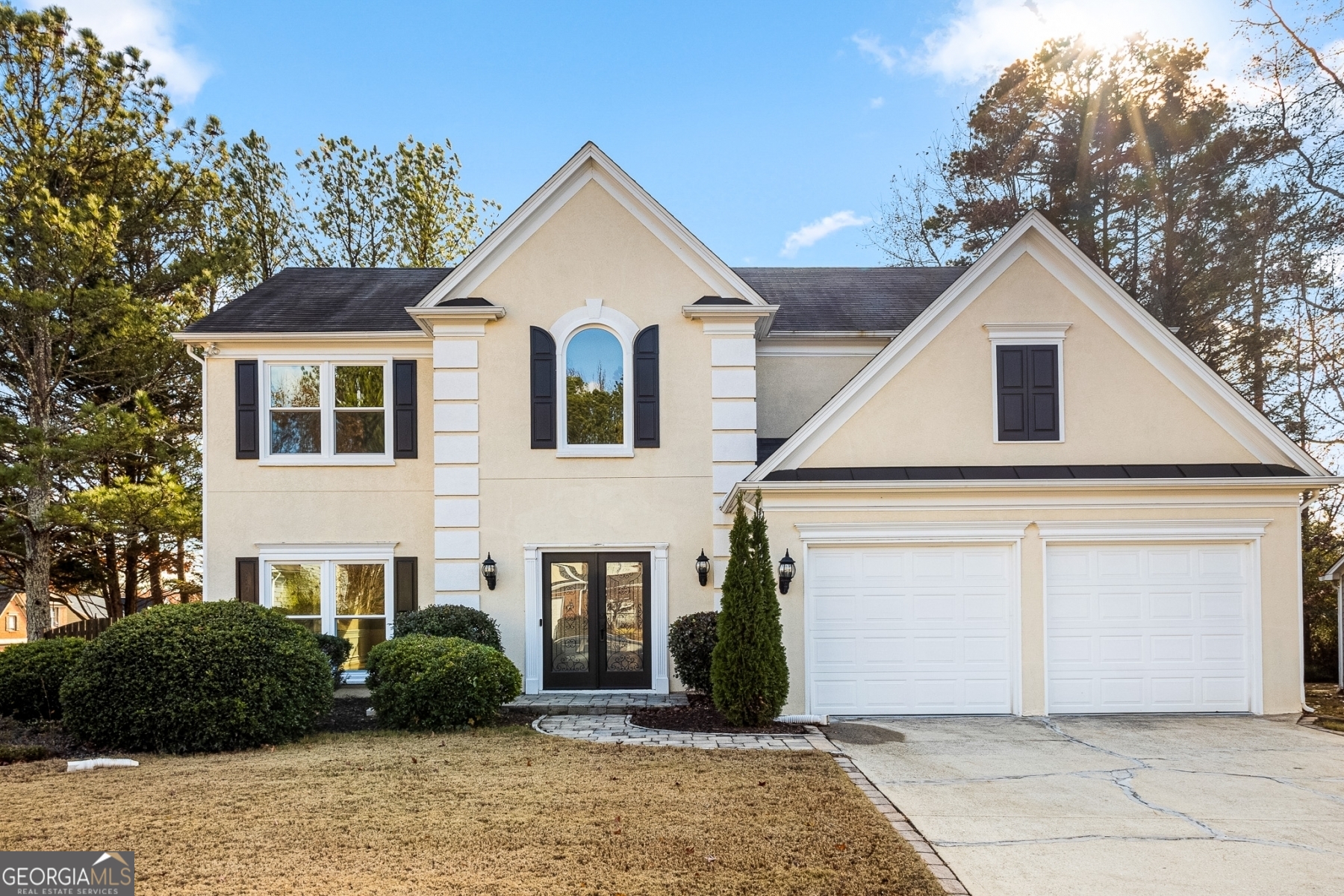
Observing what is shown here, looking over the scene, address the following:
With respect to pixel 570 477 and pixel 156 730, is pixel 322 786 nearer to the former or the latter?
pixel 156 730

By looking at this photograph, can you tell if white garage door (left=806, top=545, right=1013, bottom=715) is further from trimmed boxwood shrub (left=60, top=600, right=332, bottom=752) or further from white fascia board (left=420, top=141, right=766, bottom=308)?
trimmed boxwood shrub (left=60, top=600, right=332, bottom=752)

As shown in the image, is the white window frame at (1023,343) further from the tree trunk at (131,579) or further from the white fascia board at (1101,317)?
the tree trunk at (131,579)

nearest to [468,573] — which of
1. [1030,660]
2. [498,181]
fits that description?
[1030,660]

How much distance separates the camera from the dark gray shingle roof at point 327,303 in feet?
42.9

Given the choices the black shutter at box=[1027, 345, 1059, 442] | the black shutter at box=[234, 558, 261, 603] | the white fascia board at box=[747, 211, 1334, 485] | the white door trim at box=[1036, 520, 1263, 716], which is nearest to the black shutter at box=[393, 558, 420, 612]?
the black shutter at box=[234, 558, 261, 603]

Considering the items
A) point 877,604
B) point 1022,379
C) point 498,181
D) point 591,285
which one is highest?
point 498,181

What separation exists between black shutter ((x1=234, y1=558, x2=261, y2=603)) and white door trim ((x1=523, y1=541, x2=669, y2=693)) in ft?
14.0

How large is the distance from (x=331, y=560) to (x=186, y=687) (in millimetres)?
4289

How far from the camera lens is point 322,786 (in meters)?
7.14

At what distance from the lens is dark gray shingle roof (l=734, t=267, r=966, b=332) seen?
45.7 ft

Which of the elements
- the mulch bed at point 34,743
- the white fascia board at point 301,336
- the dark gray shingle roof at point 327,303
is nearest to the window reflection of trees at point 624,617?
the white fascia board at point 301,336

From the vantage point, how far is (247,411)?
1301 centimetres

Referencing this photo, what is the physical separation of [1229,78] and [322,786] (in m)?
24.2

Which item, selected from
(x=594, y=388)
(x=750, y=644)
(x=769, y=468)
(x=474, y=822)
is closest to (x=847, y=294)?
(x=594, y=388)
